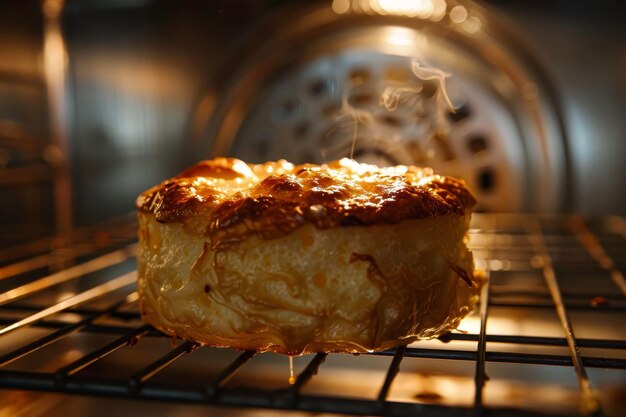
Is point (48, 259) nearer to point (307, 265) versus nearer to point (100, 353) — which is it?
point (100, 353)

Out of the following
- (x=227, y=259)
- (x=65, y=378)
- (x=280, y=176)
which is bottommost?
(x=65, y=378)

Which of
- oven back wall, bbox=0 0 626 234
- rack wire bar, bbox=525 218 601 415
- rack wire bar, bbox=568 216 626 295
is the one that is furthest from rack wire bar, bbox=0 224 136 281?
rack wire bar, bbox=568 216 626 295

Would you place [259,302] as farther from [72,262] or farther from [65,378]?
[72,262]

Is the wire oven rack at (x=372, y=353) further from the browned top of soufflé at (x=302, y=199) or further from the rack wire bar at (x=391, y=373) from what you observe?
the browned top of soufflé at (x=302, y=199)

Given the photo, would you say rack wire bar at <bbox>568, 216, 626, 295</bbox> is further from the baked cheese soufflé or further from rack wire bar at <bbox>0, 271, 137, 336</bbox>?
rack wire bar at <bbox>0, 271, 137, 336</bbox>

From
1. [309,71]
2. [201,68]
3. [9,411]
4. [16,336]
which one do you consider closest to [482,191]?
[309,71]

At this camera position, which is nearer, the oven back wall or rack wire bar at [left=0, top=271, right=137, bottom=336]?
rack wire bar at [left=0, top=271, right=137, bottom=336]

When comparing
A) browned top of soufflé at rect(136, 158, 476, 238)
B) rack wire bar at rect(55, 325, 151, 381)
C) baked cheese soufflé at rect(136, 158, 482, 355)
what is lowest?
rack wire bar at rect(55, 325, 151, 381)
